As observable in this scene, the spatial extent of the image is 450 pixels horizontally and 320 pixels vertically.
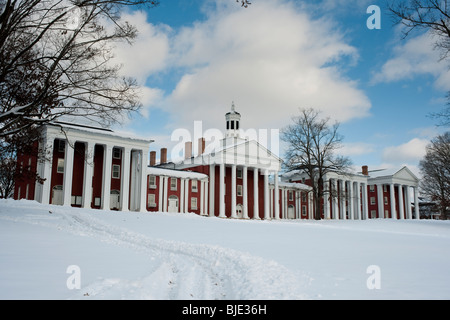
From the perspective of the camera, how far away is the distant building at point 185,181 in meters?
39.0

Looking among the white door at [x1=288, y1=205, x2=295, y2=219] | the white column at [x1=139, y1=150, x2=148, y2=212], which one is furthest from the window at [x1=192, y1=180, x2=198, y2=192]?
the white door at [x1=288, y1=205, x2=295, y2=219]

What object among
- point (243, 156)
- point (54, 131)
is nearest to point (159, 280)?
point (54, 131)

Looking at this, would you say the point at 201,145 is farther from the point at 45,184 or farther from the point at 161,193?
the point at 45,184

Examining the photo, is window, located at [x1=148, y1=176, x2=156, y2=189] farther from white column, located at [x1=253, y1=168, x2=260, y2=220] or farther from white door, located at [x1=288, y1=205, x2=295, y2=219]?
white door, located at [x1=288, y1=205, x2=295, y2=219]

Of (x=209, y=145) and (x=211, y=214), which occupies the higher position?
(x=209, y=145)

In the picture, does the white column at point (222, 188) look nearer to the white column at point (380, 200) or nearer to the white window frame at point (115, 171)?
the white window frame at point (115, 171)

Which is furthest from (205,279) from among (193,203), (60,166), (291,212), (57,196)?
(291,212)

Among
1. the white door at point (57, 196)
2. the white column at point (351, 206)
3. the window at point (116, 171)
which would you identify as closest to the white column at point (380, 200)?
the white column at point (351, 206)

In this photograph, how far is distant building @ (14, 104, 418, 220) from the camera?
3903 cm

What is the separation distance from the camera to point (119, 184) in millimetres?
43562

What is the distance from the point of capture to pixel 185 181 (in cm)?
4947

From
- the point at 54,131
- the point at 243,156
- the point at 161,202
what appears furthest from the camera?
the point at 243,156

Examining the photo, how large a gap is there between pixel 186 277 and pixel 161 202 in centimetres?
3832
